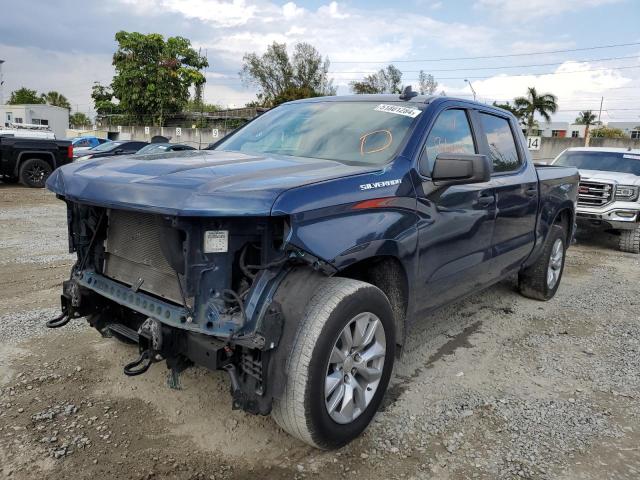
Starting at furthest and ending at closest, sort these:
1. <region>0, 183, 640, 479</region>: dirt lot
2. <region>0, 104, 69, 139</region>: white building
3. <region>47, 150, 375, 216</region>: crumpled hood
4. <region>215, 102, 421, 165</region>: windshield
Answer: <region>0, 104, 69, 139</region>: white building → <region>215, 102, 421, 165</region>: windshield → <region>0, 183, 640, 479</region>: dirt lot → <region>47, 150, 375, 216</region>: crumpled hood

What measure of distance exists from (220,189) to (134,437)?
4.99 ft

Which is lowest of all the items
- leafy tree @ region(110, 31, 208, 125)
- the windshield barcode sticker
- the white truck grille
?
the white truck grille

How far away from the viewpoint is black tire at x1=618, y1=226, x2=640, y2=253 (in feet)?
28.5

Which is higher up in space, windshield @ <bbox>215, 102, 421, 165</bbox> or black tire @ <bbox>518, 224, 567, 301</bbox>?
windshield @ <bbox>215, 102, 421, 165</bbox>

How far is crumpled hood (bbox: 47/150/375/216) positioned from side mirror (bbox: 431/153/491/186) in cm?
48

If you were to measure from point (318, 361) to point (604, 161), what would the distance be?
9.47 meters

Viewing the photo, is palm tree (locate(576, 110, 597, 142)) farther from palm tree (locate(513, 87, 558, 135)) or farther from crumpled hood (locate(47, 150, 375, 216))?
crumpled hood (locate(47, 150, 375, 216))

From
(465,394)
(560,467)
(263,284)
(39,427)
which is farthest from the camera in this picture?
(465,394)

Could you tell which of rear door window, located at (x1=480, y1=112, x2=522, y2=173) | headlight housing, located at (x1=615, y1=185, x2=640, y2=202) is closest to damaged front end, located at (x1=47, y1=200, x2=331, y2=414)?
rear door window, located at (x1=480, y1=112, x2=522, y2=173)

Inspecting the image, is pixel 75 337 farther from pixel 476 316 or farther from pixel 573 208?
pixel 573 208

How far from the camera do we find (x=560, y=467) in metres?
2.72

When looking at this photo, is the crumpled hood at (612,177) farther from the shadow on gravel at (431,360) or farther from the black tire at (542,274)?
the shadow on gravel at (431,360)

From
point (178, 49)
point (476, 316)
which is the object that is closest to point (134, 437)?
point (476, 316)

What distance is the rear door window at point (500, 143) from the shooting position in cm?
417
